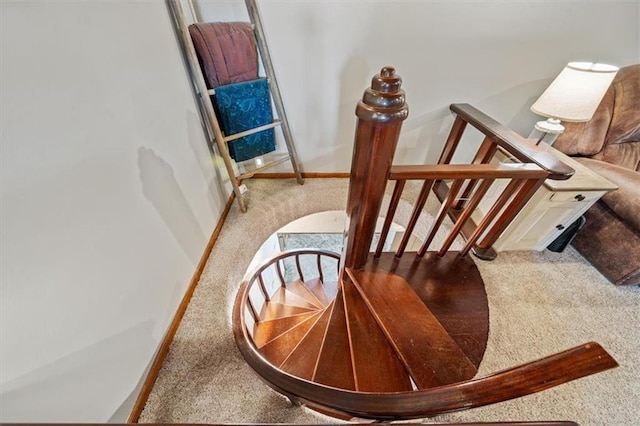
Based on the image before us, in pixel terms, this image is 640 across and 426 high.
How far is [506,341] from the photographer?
1525mm

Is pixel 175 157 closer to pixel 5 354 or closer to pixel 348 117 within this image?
pixel 5 354

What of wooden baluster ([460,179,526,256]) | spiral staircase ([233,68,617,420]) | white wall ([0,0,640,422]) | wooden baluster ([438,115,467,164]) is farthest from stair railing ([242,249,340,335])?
wooden baluster ([438,115,467,164])

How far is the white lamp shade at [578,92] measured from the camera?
1.52m

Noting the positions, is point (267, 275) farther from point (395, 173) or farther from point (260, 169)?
point (395, 173)

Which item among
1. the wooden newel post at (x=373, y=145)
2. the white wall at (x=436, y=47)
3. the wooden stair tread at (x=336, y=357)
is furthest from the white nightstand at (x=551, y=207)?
the wooden stair tread at (x=336, y=357)

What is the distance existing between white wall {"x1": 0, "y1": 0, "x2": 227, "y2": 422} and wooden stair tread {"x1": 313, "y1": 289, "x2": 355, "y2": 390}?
89 cm

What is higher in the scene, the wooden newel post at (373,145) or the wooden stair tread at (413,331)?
the wooden newel post at (373,145)

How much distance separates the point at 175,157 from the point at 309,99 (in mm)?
1245

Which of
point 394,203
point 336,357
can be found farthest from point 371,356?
point 394,203

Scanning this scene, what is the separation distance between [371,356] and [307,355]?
37cm

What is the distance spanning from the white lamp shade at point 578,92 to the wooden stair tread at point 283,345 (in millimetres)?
2166

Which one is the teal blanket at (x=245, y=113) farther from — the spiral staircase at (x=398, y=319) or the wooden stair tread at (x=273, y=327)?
the wooden stair tread at (x=273, y=327)

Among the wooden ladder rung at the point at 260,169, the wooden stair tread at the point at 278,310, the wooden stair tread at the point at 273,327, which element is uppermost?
the wooden ladder rung at the point at 260,169

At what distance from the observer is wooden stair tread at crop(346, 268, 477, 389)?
3.23ft
